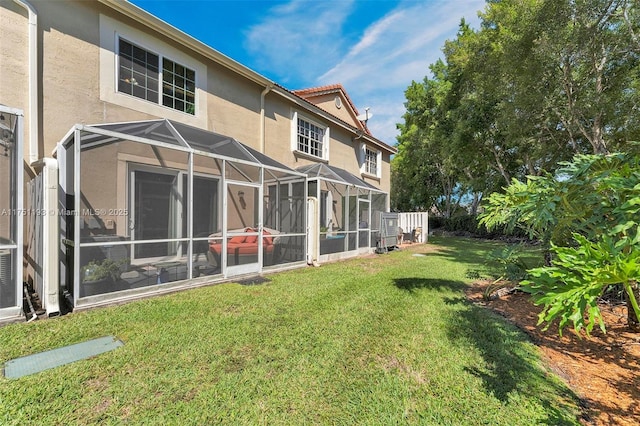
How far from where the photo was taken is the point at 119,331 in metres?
4.02

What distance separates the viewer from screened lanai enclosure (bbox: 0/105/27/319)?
414cm

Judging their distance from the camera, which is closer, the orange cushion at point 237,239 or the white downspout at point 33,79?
the white downspout at point 33,79

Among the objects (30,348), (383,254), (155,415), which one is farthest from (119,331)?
(383,254)

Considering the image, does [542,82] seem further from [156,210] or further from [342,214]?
[156,210]

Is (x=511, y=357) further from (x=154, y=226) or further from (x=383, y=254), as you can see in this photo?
(x=383, y=254)

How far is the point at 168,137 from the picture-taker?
637 centimetres

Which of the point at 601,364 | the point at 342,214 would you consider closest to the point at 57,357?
the point at 601,364

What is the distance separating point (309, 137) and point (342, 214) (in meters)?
4.01

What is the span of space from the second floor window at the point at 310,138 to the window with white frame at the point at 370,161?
392cm

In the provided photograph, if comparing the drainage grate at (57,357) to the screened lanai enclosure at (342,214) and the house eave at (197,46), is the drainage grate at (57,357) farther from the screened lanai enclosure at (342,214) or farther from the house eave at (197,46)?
the house eave at (197,46)

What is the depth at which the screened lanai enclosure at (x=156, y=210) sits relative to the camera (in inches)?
193

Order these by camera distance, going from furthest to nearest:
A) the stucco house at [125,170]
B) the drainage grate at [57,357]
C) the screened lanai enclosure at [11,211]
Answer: the stucco house at [125,170]
the screened lanai enclosure at [11,211]
the drainage grate at [57,357]

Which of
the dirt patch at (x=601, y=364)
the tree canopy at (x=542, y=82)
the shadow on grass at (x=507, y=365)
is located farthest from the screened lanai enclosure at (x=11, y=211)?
the tree canopy at (x=542, y=82)

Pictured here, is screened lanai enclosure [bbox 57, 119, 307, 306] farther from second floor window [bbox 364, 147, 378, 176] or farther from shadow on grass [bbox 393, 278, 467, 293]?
second floor window [bbox 364, 147, 378, 176]
